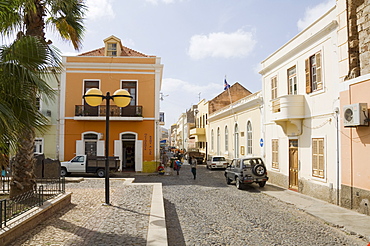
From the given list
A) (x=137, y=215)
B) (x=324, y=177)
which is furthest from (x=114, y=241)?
(x=324, y=177)

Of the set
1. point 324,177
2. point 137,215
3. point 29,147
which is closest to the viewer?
point 137,215

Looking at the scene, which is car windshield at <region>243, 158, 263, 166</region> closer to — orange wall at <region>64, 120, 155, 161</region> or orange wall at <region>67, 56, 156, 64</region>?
orange wall at <region>64, 120, 155, 161</region>

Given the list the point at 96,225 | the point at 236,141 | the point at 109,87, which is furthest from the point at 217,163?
the point at 96,225

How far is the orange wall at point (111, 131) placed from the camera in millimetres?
21969

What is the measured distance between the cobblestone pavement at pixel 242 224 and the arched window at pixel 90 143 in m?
11.6

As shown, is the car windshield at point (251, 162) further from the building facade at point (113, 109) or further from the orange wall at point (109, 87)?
the orange wall at point (109, 87)

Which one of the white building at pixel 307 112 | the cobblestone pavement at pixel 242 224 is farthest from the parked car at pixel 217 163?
the cobblestone pavement at pixel 242 224

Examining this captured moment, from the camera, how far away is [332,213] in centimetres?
952

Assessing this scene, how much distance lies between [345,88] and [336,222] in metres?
4.60

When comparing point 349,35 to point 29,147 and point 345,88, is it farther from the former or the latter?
point 29,147

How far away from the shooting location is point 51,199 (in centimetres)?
838

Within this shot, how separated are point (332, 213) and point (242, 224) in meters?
3.35

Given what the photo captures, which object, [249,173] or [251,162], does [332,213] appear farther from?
[251,162]

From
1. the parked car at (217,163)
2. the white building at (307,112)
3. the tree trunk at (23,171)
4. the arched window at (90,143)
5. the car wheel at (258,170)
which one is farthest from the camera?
the parked car at (217,163)
